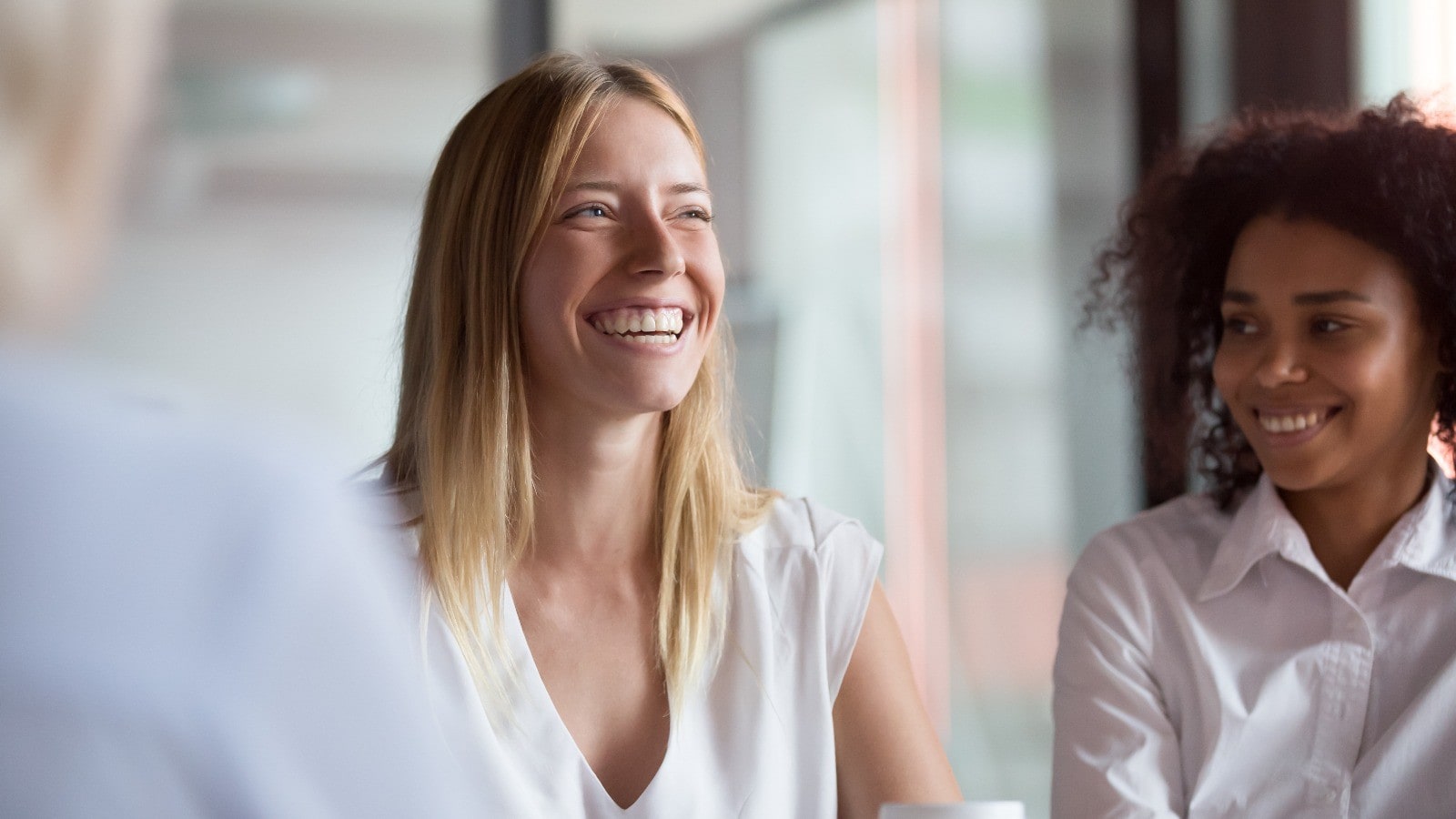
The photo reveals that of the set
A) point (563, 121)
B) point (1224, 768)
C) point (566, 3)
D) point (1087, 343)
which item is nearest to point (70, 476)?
point (563, 121)

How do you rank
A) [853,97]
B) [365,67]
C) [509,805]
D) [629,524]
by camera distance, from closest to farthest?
[509,805] → [629,524] → [365,67] → [853,97]

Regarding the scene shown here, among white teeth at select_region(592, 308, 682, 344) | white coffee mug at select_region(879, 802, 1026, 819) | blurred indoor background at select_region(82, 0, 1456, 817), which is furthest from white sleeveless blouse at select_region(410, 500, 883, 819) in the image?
blurred indoor background at select_region(82, 0, 1456, 817)

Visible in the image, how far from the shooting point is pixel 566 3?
120 inches

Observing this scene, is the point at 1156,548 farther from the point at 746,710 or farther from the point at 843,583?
the point at 746,710

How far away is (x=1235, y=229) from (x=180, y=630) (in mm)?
1754

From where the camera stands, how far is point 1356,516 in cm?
172

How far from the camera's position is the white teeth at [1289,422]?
5.45ft

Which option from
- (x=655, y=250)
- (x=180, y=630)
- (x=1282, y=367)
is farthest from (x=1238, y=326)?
(x=180, y=630)

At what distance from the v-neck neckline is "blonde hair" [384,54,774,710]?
0.02 m

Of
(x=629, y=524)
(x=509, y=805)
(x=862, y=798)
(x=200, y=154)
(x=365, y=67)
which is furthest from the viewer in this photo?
(x=365, y=67)

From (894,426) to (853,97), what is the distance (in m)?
0.81

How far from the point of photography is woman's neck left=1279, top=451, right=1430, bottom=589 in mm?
1707

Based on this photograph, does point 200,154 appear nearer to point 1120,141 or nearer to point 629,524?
point 629,524

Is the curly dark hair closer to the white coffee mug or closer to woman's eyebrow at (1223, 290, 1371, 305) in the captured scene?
woman's eyebrow at (1223, 290, 1371, 305)
